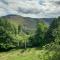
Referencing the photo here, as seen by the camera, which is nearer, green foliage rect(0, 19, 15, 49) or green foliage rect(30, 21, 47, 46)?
green foliage rect(0, 19, 15, 49)

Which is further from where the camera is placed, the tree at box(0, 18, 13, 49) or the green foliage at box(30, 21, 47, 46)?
the green foliage at box(30, 21, 47, 46)

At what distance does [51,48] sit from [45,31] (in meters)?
44.7

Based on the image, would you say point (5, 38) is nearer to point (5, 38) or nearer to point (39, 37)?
point (5, 38)

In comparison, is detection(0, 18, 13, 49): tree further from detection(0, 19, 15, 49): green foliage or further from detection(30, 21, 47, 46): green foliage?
detection(30, 21, 47, 46): green foliage

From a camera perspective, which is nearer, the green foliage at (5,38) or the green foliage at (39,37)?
the green foliage at (5,38)

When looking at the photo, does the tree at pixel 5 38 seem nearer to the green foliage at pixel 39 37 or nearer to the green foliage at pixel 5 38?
the green foliage at pixel 5 38

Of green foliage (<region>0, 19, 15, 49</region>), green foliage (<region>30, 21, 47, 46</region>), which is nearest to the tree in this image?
green foliage (<region>0, 19, 15, 49</region>)

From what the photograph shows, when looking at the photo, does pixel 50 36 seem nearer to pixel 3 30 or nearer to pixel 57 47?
pixel 3 30

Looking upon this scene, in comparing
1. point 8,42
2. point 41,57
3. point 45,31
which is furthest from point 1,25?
point 41,57

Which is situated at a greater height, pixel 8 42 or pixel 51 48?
pixel 51 48

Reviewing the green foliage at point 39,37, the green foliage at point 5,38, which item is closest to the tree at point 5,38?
the green foliage at point 5,38

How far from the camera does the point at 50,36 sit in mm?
57062

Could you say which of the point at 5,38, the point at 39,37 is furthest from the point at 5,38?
the point at 39,37

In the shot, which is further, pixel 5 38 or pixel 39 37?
pixel 39 37
